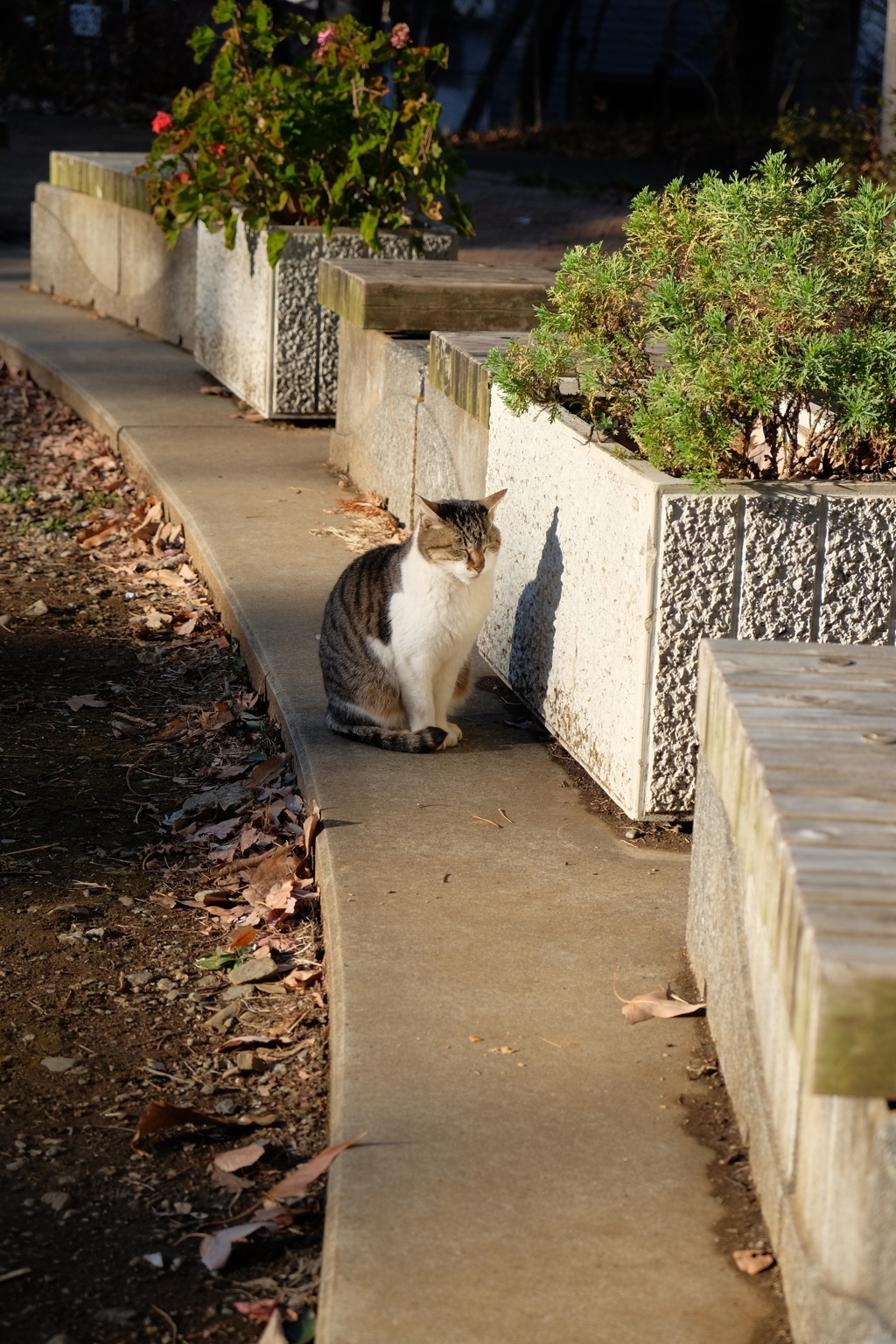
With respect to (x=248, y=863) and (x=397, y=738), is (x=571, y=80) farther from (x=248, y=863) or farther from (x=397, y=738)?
(x=248, y=863)

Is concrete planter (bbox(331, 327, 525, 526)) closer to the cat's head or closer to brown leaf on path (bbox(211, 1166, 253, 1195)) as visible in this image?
the cat's head

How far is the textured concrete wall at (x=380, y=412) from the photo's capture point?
240 inches

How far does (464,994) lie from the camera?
305 cm

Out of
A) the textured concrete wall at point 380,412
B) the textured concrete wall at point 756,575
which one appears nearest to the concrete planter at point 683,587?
the textured concrete wall at point 756,575

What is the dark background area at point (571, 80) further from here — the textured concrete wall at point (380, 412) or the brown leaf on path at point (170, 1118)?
the brown leaf on path at point (170, 1118)

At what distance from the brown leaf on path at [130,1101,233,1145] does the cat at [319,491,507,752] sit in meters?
1.56

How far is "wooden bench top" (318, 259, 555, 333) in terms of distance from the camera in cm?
630

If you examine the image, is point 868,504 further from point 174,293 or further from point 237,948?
point 174,293

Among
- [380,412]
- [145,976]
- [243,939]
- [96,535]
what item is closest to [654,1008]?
[243,939]

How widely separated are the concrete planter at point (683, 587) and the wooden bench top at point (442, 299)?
Result: 2.47 meters

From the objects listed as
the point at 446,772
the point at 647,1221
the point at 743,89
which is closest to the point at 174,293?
the point at 446,772

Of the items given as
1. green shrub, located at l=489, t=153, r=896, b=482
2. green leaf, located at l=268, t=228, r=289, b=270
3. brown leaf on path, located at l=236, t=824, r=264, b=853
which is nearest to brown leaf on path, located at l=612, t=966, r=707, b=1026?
green shrub, located at l=489, t=153, r=896, b=482

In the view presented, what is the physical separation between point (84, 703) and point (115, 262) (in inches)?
247

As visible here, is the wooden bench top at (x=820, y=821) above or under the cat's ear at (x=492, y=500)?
under
